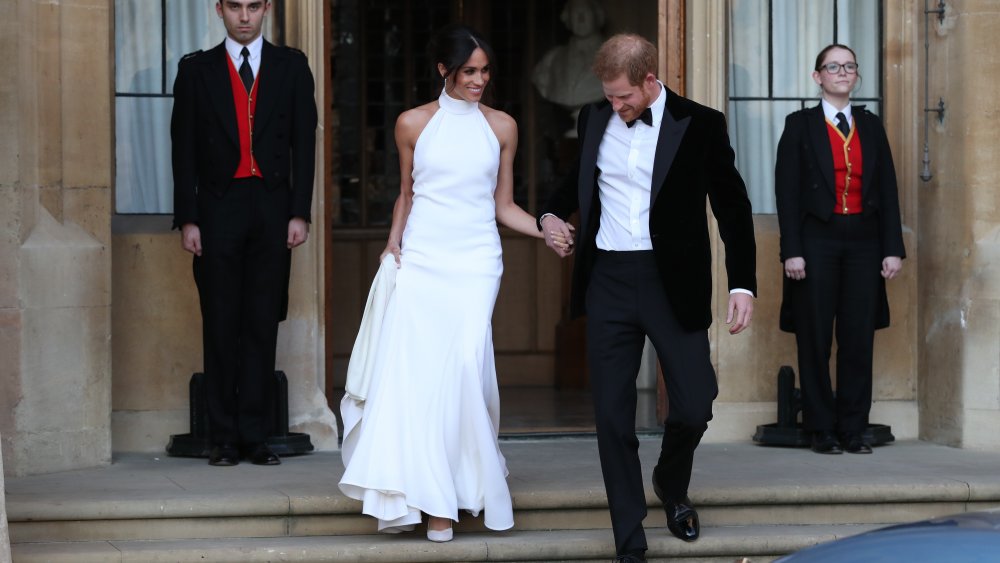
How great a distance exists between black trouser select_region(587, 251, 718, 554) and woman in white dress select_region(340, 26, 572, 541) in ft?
1.46

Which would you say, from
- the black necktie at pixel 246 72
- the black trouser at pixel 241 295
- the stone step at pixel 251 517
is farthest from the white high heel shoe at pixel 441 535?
the black necktie at pixel 246 72

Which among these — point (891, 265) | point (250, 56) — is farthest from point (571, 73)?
point (250, 56)

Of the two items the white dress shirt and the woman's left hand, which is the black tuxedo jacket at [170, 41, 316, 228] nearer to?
the white dress shirt

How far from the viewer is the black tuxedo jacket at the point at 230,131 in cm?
802

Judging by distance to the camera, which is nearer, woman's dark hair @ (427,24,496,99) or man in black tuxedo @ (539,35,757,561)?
man in black tuxedo @ (539,35,757,561)

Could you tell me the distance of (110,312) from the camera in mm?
8328

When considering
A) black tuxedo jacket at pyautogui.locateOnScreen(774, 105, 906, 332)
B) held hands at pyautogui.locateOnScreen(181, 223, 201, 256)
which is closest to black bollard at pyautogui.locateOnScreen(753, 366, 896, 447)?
black tuxedo jacket at pyautogui.locateOnScreen(774, 105, 906, 332)

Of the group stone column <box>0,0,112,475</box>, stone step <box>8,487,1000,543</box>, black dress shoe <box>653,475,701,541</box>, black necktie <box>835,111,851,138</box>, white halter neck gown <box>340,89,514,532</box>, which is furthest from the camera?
black necktie <box>835,111,851,138</box>

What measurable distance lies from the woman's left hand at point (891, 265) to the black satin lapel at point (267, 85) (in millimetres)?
3097

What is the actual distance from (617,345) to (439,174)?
104 centimetres

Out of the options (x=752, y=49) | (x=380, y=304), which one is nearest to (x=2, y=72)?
(x=380, y=304)

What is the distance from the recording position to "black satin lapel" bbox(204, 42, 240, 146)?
8031mm

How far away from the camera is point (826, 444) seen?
8570 millimetres

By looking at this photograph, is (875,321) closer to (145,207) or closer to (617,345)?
(617,345)
